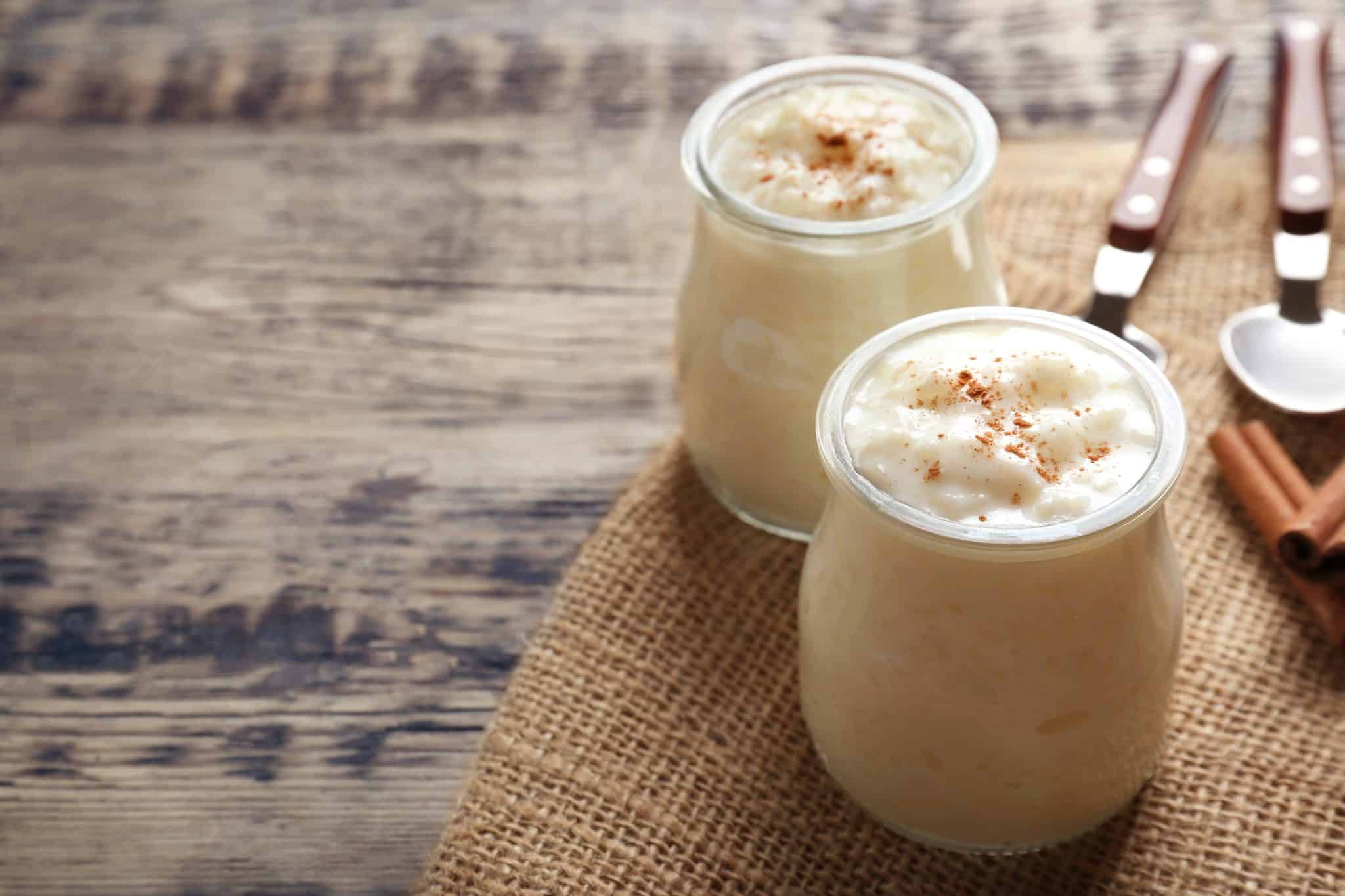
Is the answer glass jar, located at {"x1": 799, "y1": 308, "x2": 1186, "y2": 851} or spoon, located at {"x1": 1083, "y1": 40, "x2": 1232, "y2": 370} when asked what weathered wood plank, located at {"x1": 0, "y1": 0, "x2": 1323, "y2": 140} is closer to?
spoon, located at {"x1": 1083, "y1": 40, "x2": 1232, "y2": 370}

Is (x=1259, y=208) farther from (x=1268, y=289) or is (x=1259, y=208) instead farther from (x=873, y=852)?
(x=873, y=852)

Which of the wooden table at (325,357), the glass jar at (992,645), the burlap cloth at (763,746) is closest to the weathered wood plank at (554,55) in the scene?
the wooden table at (325,357)

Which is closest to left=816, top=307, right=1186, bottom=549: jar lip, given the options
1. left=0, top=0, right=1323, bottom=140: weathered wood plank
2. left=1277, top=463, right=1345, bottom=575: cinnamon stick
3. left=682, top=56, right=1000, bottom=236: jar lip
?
left=682, top=56, right=1000, bottom=236: jar lip

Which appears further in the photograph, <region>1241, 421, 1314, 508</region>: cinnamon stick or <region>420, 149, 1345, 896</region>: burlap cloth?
<region>1241, 421, 1314, 508</region>: cinnamon stick

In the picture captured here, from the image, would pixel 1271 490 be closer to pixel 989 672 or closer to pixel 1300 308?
pixel 1300 308

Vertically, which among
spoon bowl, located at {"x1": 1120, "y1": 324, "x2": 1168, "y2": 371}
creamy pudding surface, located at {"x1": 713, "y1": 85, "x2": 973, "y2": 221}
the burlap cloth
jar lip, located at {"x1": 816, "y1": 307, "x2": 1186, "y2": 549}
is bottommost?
the burlap cloth

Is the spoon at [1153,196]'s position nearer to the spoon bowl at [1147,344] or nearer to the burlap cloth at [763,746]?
the spoon bowl at [1147,344]
